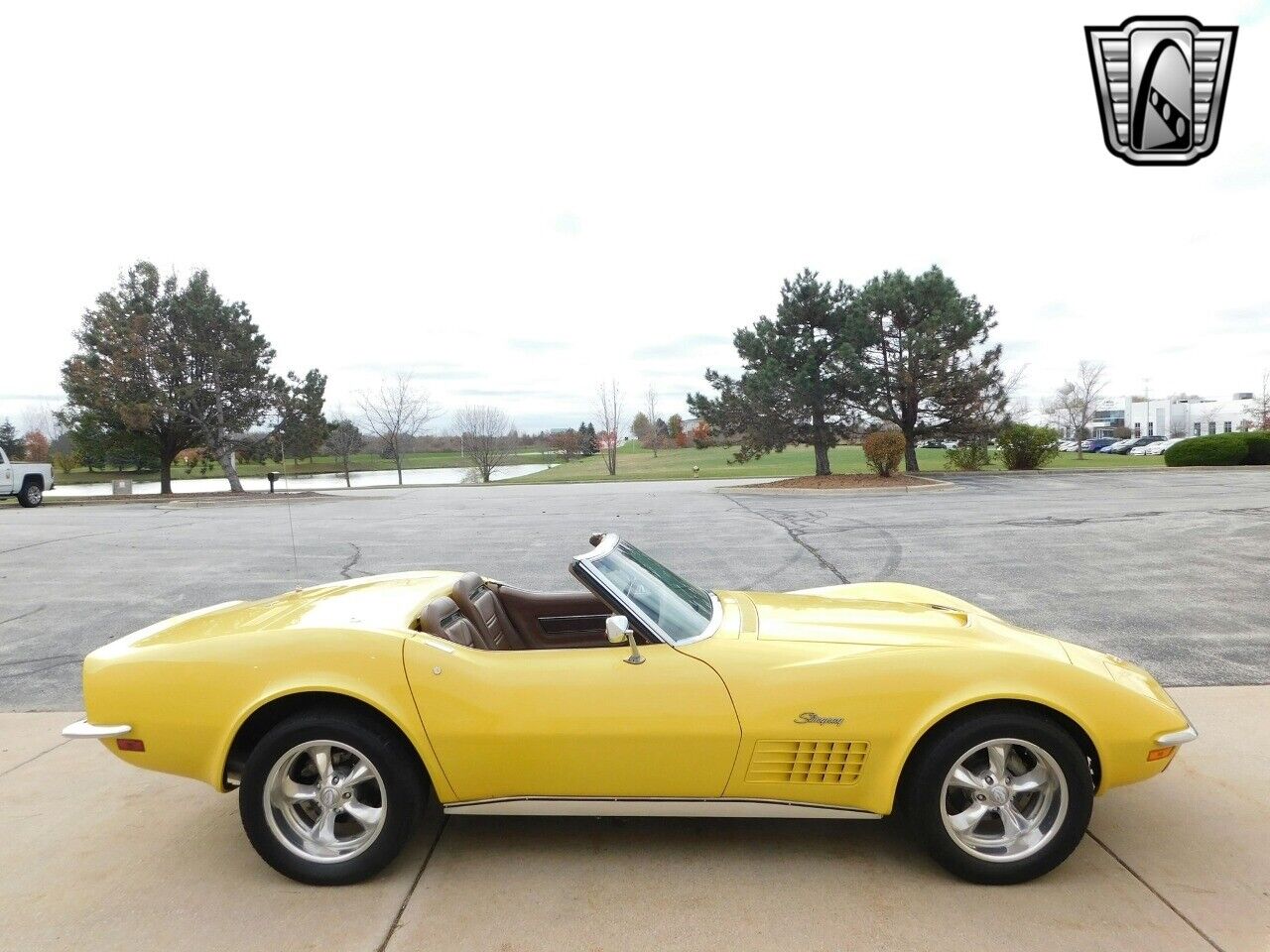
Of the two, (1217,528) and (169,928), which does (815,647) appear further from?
(1217,528)

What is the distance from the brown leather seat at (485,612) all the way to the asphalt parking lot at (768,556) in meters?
3.08

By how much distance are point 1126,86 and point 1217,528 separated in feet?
23.4

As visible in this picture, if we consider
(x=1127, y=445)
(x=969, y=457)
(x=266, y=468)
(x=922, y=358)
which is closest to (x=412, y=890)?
(x=922, y=358)

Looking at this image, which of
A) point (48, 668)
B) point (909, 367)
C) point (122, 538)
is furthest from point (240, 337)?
point (48, 668)

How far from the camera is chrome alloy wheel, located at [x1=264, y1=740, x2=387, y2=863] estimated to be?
282 centimetres

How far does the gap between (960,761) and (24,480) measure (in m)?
28.9

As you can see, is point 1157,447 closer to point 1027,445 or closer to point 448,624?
point 1027,445

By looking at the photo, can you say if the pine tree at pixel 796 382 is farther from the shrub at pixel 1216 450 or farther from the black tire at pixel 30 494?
the black tire at pixel 30 494

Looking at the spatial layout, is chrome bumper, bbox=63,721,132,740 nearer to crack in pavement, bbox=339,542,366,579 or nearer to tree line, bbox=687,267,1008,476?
crack in pavement, bbox=339,542,366,579

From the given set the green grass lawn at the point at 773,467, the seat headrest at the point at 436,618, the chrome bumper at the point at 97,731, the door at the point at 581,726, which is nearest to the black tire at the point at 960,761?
the door at the point at 581,726

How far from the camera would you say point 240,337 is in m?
30.8

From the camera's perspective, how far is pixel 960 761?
2.71 metres

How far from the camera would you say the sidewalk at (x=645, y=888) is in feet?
8.11

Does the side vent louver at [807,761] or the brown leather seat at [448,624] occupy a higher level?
the brown leather seat at [448,624]
